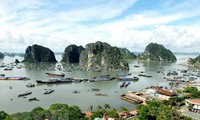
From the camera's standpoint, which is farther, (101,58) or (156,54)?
(156,54)

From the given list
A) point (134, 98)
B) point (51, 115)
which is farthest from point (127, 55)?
point (51, 115)

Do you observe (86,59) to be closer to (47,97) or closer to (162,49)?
(47,97)

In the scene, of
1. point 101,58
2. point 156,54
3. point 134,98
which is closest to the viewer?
point 134,98

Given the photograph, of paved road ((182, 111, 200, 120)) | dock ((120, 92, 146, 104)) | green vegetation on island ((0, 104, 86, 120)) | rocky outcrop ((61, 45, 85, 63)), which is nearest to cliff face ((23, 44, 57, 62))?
rocky outcrop ((61, 45, 85, 63))

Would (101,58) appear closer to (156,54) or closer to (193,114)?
(156,54)

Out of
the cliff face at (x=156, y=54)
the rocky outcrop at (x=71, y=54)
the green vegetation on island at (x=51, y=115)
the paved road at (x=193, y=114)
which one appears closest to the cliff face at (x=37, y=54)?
the rocky outcrop at (x=71, y=54)

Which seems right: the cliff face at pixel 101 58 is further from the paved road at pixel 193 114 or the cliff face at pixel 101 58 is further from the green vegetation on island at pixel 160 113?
the green vegetation on island at pixel 160 113
